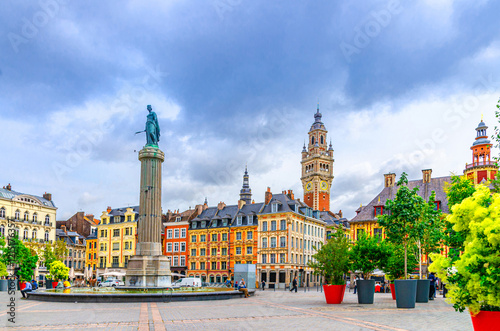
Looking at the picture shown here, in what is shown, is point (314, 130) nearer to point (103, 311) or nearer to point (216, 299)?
point (216, 299)

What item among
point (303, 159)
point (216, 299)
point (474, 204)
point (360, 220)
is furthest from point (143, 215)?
point (303, 159)

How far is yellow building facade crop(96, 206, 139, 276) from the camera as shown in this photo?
252 feet

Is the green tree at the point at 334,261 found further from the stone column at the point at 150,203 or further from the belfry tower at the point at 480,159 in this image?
the belfry tower at the point at 480,159

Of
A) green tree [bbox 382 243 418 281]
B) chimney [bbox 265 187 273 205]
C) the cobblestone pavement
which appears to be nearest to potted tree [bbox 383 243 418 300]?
green tree [bbox 382 243 418 281]

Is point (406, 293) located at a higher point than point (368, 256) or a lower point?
lower

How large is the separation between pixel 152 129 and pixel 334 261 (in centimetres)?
1740

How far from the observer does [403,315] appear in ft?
59.9

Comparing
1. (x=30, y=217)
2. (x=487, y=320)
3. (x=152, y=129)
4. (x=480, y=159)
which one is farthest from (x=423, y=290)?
(x=30, y=217)

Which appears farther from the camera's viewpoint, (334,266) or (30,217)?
(30,217)

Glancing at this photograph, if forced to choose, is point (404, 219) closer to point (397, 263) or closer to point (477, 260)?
point (397, 263)

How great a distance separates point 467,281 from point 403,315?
10.2 m

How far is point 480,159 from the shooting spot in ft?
224

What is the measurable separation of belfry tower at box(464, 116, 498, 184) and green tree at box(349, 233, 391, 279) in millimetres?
45714

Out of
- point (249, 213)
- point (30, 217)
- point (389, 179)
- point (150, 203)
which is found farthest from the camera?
point (30, 217)
